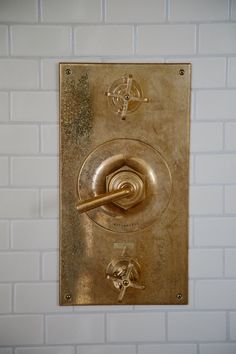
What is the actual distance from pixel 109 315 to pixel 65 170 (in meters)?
0.41

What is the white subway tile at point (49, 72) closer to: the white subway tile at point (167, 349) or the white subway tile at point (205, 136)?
the white subway tile at point (205, 136)

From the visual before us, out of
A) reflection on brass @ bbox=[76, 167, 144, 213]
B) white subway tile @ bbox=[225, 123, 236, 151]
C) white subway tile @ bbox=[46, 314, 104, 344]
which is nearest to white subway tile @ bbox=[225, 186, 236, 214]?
white subway tile @ bbox=[225, 123, 236, 151]

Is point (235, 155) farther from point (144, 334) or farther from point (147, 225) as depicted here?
point (144, 334)

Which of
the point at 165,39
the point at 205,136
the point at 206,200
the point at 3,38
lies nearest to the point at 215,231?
the point at 206,200

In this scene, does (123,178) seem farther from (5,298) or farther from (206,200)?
(5,298)

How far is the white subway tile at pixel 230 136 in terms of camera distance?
1.06m

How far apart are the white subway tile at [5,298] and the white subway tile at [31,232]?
0.36ft

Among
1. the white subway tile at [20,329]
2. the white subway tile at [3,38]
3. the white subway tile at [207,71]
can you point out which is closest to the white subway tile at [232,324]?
the white subway tile at [20,329]

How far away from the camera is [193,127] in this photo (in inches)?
41.4

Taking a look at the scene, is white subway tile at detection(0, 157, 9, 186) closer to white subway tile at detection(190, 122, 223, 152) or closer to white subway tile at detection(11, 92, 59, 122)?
white subway tile at detection(11, 92, 59, 122)

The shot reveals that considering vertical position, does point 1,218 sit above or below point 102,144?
below

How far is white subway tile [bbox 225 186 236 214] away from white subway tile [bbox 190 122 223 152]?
119 mm

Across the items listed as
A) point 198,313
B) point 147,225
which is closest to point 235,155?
point 147,225

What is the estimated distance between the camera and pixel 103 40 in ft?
3.38
